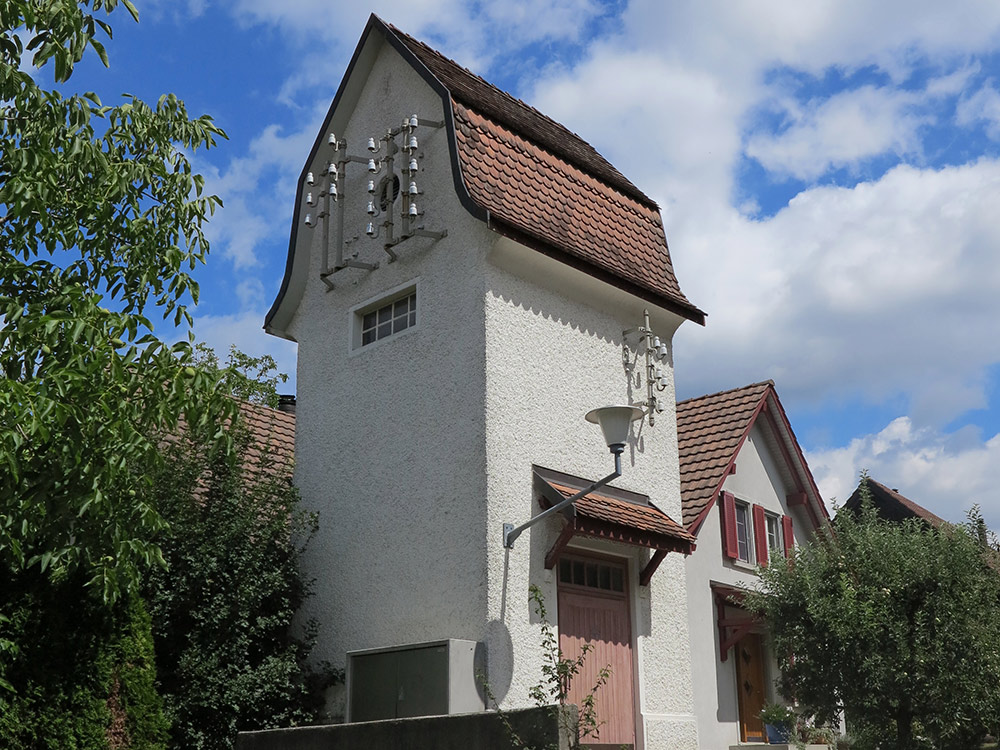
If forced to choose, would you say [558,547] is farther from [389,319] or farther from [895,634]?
[895,634]

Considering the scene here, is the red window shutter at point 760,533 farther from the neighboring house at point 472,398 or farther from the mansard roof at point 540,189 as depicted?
the mansard roof at point 540,189

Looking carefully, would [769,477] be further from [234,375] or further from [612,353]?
[234,375]

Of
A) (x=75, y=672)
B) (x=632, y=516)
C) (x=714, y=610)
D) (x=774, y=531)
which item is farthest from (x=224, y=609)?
(x=774, y=531)

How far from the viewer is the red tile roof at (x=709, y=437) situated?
1680 centimetres

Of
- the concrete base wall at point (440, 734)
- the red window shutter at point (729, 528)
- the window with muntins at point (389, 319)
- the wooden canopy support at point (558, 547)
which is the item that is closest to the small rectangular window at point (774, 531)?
the red window shutter at point (729, 528)

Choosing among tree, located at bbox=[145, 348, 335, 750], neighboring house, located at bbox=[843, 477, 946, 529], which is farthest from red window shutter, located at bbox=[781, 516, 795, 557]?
neighboring house, located at bbox=[843, 477, 946, 529]

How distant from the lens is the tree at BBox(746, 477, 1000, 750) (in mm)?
12000

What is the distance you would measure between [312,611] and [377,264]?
14.5ft

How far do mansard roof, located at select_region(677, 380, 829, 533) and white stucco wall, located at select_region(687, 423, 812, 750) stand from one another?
67 centimetres

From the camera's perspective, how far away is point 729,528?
1773 centimetres

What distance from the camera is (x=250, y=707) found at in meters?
11.7

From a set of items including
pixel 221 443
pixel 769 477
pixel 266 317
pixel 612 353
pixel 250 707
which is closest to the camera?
pixel 221 443

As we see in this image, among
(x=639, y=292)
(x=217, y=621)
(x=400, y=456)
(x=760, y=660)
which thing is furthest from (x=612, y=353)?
(x=760, y=660)

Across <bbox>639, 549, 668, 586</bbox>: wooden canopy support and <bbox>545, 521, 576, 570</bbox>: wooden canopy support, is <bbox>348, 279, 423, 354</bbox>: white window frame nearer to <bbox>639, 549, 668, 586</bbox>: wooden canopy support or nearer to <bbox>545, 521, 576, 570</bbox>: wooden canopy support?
<bbox>545, 521, 576, 570</bbox>: wooden canopy support
